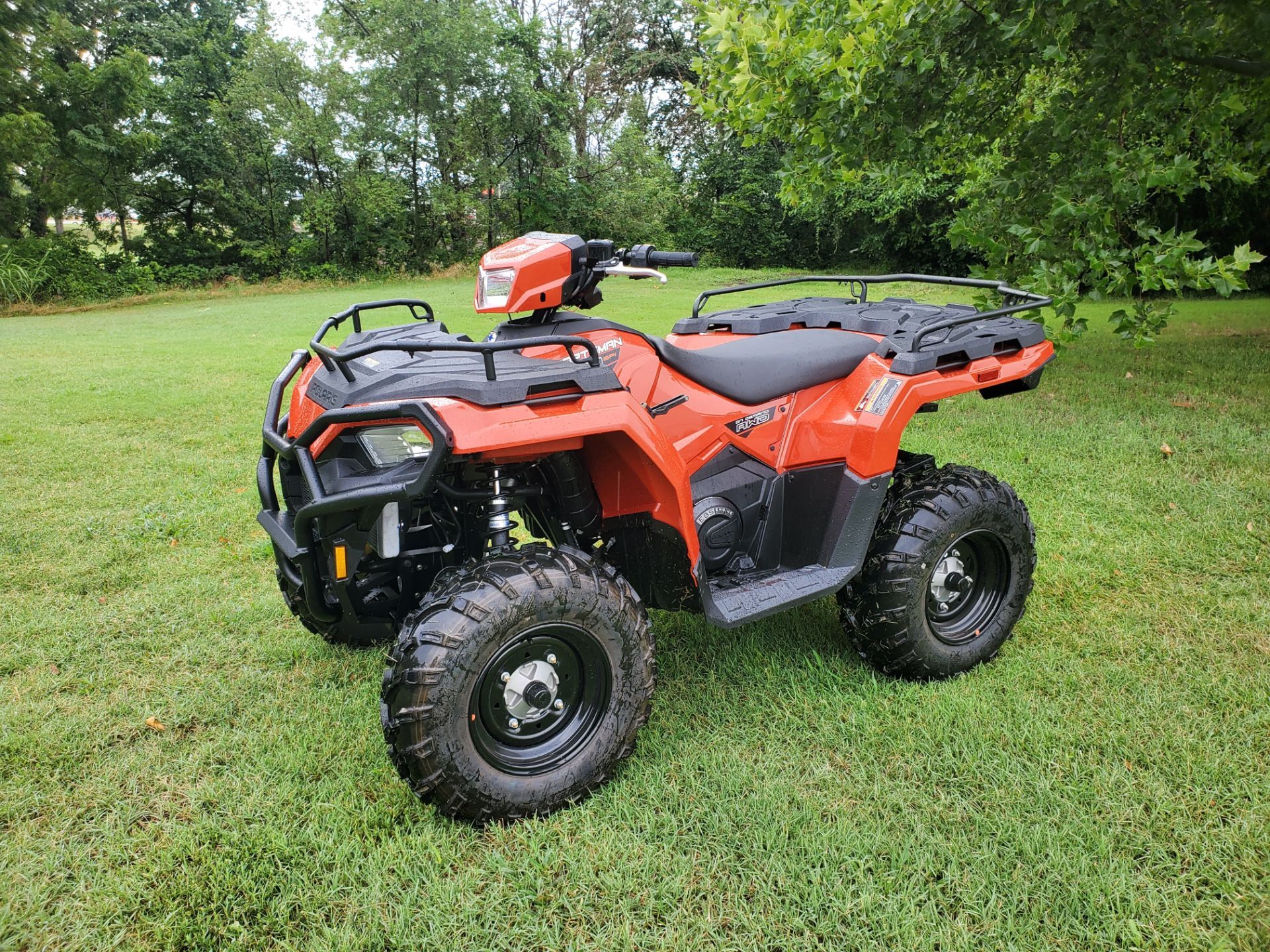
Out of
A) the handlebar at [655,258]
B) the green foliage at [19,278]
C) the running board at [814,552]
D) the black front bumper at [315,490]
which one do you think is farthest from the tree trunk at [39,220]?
the running board at [814,552]

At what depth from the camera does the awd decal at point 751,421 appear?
107 inches

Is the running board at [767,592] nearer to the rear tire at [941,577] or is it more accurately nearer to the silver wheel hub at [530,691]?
the rear tire at [941,577]

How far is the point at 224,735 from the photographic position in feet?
8.66

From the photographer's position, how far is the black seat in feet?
8.63

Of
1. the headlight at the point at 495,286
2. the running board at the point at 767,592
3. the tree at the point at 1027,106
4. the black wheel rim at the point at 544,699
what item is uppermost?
the tree at the point at 1027,106

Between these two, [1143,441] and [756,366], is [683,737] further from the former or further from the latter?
[1143,441]

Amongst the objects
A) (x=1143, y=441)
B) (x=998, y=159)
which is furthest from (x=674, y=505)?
(x=998, y=159)

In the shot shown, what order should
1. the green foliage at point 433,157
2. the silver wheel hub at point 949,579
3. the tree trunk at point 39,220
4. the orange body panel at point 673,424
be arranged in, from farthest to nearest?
the tree trunk at point 39,220 → the green foliage at point 433,157 → the silver wheel hub at point 949,579 → the orange body panel at point 673,424

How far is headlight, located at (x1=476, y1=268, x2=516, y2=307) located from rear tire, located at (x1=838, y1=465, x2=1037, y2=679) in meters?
1.52

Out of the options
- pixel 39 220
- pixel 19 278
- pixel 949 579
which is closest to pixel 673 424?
pixel 949 579

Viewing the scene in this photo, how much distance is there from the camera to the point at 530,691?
7.38 ft

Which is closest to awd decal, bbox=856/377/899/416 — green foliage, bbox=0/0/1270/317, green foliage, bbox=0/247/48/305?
green foliage, bbox=0/0/1270/317

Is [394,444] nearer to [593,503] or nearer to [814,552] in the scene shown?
[593,503]

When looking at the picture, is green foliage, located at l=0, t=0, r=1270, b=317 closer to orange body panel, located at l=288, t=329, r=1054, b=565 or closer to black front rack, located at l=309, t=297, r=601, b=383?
orange body panel, located at l=288, t=329, r=1054, b=565
